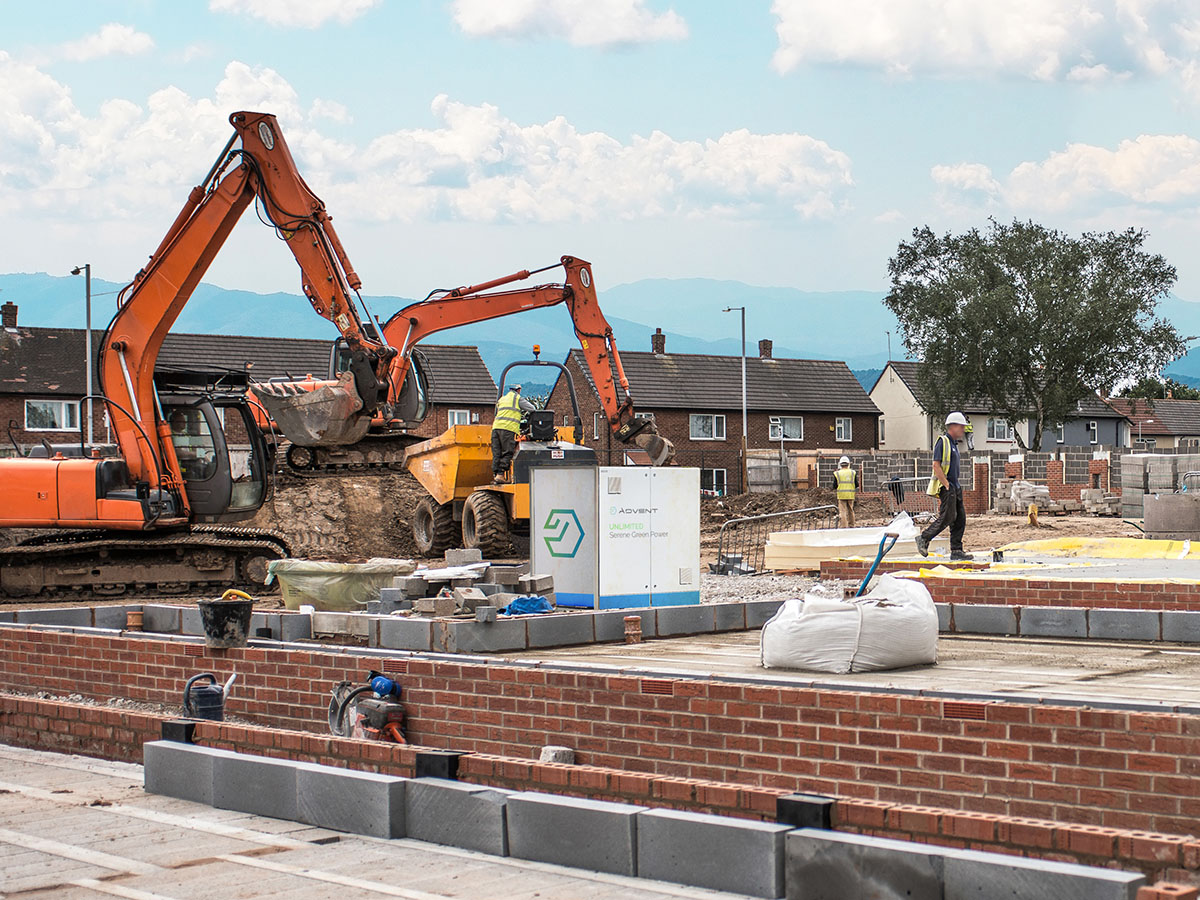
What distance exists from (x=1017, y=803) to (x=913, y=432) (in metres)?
67.3

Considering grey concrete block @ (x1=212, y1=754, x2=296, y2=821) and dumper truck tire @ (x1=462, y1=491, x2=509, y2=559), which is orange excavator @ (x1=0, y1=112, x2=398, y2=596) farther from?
grey concrete block @ (x1=212, y1=754, x2=296, y2=821)

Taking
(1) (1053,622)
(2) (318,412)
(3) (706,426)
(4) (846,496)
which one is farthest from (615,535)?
(3) (706,426)

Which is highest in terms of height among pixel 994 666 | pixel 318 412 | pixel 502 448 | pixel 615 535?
pixel 318 412

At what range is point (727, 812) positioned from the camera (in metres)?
5.77

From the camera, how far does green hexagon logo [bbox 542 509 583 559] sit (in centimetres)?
1160

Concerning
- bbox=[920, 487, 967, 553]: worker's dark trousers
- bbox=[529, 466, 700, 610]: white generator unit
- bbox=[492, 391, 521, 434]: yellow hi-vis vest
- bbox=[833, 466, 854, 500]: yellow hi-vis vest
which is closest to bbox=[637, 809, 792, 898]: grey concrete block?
bbox=[529, 466, 700, 610]: white generator unit

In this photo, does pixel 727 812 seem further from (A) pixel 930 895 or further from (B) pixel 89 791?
(B) pixel 89 791

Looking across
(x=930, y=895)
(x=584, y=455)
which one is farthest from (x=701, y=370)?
(x=930, y=895)

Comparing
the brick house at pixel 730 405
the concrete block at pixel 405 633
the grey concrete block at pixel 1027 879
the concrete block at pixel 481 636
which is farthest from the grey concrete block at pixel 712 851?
the brick house at pixel 730 405

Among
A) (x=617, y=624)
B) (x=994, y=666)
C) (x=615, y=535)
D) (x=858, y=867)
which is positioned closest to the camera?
(x=858, y=867)

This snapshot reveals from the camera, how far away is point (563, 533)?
11.7 meters

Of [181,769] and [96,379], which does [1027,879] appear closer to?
[181,769]

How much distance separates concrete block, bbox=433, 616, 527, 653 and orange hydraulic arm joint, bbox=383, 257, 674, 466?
1242 cm

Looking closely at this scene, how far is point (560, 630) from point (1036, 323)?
56.0 m
